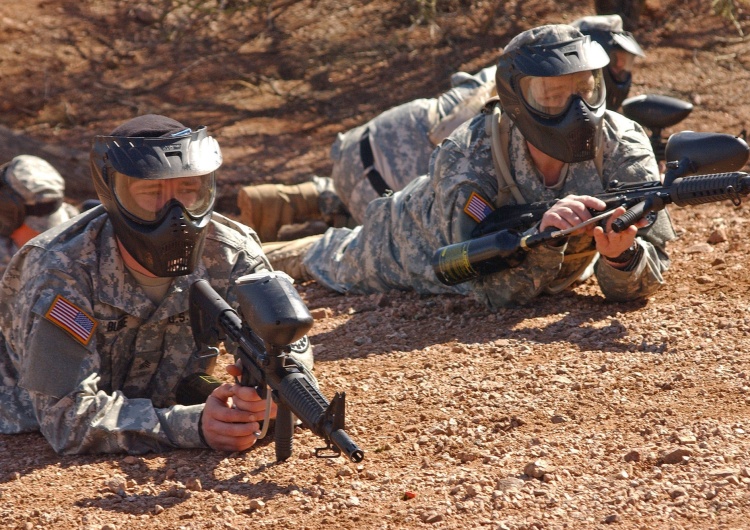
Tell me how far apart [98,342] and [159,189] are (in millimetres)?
663

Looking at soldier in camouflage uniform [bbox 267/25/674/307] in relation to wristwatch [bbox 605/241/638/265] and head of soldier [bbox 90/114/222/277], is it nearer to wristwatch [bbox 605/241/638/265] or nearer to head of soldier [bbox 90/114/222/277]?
wristwatch [bbox 605/241/638/265]

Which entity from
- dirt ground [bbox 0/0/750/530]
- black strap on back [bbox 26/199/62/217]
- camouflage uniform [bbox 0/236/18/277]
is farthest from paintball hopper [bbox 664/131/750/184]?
camouflage uniform [bbox 0/236/18/277]

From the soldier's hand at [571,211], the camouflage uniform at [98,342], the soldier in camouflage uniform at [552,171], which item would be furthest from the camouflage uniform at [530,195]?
the camouflage uniform at [98,342]

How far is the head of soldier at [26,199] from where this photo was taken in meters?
6.35

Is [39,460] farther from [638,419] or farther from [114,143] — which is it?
[638,419]

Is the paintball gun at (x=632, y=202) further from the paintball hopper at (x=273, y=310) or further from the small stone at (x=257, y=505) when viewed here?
the small stone at (x=257, y=505)

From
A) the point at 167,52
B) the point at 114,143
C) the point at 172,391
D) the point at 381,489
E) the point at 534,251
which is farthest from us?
the point at 167,52

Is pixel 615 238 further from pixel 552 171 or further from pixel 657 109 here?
pixel 657 109

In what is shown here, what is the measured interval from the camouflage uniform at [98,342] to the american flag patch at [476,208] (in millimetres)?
1369

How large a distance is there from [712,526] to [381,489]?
1.07 m

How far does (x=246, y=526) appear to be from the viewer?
3.38 m

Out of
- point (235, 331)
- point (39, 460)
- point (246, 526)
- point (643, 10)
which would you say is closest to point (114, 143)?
point (235, 331)

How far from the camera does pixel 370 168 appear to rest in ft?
24.9

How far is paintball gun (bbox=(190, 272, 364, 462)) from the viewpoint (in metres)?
3.37
